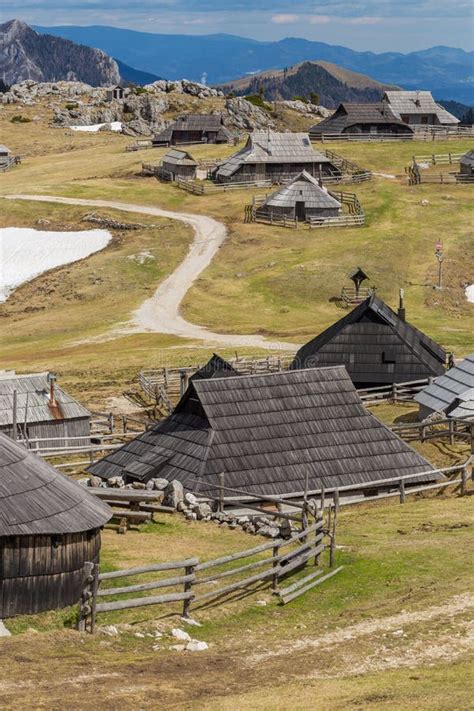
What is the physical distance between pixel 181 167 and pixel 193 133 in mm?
21633

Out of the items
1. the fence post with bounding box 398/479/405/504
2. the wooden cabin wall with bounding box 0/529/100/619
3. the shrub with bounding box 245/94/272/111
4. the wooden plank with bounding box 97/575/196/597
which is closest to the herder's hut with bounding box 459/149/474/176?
the shrub with bounding box 245/94/272/111

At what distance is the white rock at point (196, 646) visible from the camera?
74.5ft

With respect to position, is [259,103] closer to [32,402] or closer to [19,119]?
[19,119]

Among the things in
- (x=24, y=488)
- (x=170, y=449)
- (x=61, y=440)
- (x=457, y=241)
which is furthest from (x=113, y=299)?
(x=24, y=488)

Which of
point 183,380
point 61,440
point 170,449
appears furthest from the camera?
point 183,380

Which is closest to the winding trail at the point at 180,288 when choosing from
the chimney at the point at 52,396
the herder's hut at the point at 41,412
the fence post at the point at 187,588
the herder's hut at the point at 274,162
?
the herder's hut at the point at 274,162

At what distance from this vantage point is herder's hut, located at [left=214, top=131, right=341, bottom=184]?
A: 365 feet

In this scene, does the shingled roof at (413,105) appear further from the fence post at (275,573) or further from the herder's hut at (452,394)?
the fence post at (275,573)

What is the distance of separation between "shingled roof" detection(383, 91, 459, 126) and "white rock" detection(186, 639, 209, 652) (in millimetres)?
123440

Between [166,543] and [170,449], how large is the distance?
23.2 feet

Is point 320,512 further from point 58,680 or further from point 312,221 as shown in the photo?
point 312,221

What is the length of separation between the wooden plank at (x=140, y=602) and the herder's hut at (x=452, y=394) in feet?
78.0

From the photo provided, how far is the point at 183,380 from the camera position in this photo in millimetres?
54250

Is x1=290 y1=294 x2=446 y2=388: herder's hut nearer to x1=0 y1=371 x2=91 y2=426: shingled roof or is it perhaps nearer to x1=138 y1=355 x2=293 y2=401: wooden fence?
x1=138 y1=355 x2=293 y2=401: wooden fence
